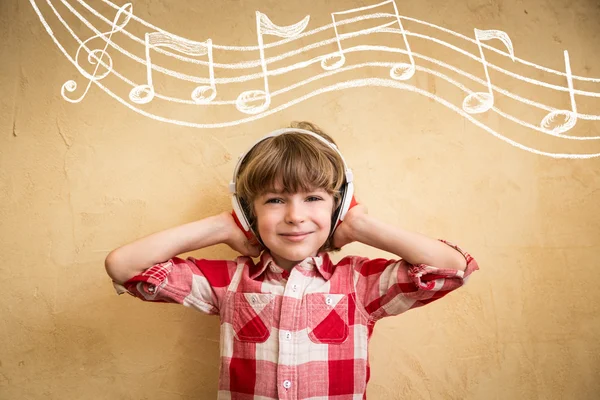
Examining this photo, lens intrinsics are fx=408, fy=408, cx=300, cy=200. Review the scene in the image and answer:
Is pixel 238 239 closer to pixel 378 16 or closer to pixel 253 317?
pixel 253 317

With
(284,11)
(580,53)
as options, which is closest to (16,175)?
(284,11)

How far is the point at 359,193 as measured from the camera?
1.09 metres

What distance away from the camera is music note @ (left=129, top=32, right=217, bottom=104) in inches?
42.6

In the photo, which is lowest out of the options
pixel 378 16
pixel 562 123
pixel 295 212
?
pixel 295 212

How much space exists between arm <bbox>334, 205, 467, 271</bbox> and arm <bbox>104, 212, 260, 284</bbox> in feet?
0.72

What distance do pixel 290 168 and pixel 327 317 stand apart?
313 mm

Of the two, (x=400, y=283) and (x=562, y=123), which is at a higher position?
(x=562, y=123)

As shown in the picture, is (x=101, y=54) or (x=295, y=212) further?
(x=101, y=54)

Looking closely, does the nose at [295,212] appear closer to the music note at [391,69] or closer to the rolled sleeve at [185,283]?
the rolled sleeve at [185,283]

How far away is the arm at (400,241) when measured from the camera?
2.61ft

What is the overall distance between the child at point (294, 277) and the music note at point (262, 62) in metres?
0.25

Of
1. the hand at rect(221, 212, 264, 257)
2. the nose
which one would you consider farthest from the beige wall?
the nose

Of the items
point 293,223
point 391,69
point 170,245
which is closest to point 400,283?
point 293,223

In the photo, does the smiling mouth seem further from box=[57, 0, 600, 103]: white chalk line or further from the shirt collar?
box=[57, 0, 600, 103]: white chalk line
